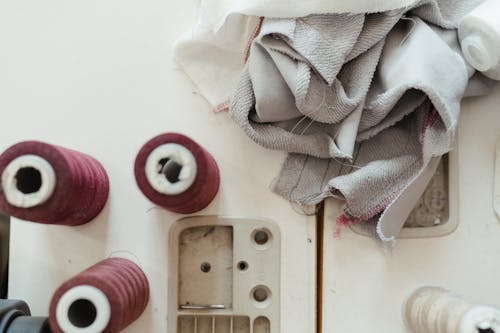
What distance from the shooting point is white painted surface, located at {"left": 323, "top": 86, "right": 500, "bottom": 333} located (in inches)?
26.2

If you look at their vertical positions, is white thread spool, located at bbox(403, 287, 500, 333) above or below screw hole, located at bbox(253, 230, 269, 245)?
below

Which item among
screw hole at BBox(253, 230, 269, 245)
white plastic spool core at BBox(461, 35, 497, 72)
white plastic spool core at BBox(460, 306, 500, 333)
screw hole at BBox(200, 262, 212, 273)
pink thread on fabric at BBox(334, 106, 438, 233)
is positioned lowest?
white plastic spool core at BBox(460, 306, 500, 333)

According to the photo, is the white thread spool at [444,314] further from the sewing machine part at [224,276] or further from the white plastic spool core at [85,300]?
the white plastic spool core at [85,300]

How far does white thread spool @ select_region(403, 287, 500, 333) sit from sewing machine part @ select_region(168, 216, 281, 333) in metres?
0.15

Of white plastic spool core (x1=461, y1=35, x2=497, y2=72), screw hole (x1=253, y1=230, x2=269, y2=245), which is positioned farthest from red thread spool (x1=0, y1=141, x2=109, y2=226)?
white plastic spool core (x1=461, y1=35, x2=497, y2=72)

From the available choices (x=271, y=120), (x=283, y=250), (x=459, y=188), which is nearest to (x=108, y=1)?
(x=271, y=120)

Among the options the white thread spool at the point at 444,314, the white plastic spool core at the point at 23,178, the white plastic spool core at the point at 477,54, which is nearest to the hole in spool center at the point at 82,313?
the white plastic spool core at the point at 23,178

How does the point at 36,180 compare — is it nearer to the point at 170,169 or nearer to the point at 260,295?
the point at 170,169

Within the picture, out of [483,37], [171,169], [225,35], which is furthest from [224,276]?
[483,37]

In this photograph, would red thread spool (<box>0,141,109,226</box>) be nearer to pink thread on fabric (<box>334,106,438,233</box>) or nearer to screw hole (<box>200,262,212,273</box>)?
screw hole (<box>200,262,212,273</box>)

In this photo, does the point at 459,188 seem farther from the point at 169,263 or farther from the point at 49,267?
the point at 49,267

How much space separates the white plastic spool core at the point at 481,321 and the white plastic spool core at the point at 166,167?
0.30 meters

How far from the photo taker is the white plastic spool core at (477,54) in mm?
627

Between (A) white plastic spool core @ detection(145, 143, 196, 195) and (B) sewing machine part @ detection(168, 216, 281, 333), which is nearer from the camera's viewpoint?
(A) white plastic spool core @ detection(145, 143, 196, 195)
